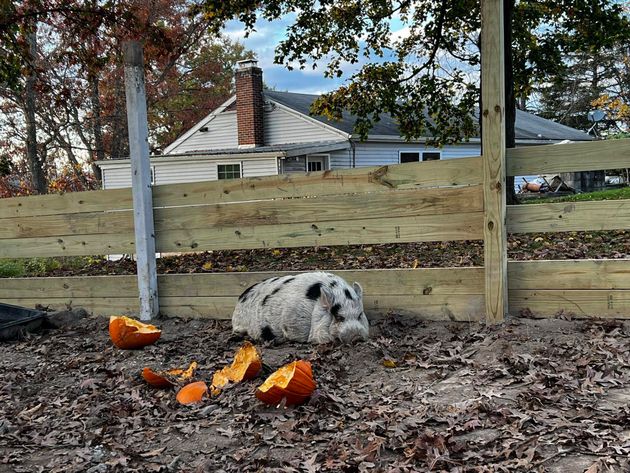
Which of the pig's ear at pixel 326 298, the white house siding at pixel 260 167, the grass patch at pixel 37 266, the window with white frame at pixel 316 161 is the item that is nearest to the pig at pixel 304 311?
the pig's ear at pixel 326 298

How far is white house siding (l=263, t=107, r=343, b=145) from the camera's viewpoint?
24.4 metres

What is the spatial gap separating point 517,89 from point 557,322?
30.6 feet

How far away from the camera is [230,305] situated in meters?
6.25

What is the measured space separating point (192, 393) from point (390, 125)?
78.6ft

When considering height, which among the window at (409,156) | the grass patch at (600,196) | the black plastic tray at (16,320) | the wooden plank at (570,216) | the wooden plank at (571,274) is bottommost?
the black plastic tray at (16,320)

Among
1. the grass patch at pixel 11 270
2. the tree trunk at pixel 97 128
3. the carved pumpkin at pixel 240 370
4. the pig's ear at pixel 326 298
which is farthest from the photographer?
the tree trunk at pixel 97 128

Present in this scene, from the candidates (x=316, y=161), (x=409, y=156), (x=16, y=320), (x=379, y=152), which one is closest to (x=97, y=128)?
(x=316, y=161)

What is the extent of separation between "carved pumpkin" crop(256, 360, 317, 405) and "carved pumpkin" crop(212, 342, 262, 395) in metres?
0.39

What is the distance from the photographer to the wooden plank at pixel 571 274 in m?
4.94

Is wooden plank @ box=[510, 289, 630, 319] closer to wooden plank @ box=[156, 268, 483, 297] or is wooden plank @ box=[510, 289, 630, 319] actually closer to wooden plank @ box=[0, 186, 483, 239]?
wooden plank @ box=[156, 268, 483, 297]

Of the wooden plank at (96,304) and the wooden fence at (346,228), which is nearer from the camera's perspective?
the wooden fence at (346,228)

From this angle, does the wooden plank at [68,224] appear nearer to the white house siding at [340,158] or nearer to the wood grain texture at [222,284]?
the wood grain texture at [222,284]

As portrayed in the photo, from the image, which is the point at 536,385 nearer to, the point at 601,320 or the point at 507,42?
the point at 601,320

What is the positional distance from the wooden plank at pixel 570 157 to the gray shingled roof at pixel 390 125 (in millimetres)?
13581
